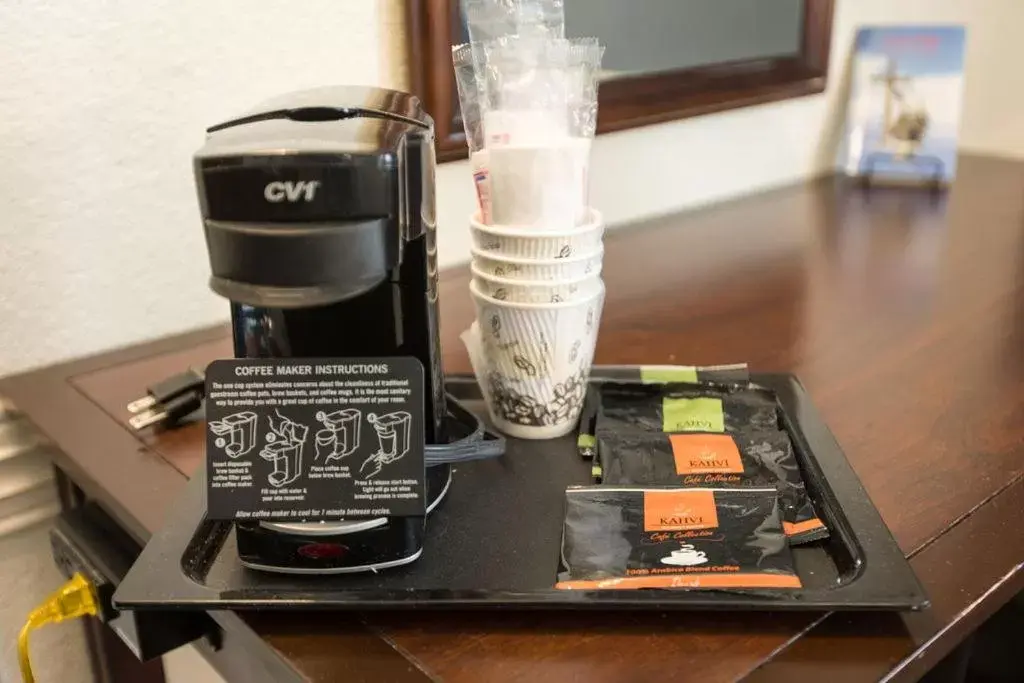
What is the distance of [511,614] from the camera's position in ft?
1.84

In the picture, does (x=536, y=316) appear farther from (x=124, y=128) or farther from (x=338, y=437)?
(x=124, y=128)

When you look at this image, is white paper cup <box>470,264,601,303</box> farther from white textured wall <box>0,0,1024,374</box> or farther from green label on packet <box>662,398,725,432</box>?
white textured wall <box>0,0,1024,374</box>

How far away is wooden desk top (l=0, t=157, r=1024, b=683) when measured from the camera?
53 centimetres

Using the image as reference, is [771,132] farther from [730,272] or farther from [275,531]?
[275,531]

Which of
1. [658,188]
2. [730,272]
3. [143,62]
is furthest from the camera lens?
[658,188]

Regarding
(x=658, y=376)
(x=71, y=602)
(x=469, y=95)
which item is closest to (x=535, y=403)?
(x=658, y=376)

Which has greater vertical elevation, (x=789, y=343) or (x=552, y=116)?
(x=552, y=116)

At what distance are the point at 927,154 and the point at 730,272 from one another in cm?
59

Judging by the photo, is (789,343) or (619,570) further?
(789,343)

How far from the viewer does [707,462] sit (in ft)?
2.24

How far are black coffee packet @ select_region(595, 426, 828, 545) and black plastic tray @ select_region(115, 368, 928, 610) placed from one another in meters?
0.02

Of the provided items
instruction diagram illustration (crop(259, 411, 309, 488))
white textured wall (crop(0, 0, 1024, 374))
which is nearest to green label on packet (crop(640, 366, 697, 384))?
instruction diagram illustration (crop(259, 411, 309, 488))

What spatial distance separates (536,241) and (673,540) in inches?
9.3

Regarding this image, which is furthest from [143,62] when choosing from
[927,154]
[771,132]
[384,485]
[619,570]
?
[927,154]
